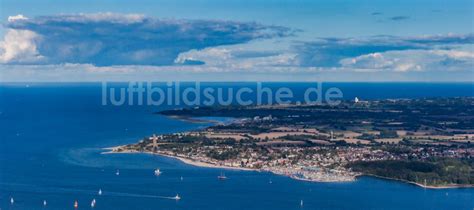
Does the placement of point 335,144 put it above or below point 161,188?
above

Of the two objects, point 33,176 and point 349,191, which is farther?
point 33,176

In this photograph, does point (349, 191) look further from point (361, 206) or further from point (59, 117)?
point (59, 117)

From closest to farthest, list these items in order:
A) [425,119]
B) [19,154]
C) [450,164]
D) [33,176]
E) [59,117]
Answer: [33,176] < [450,164] < [19,154] < [425,119] < [59,117]

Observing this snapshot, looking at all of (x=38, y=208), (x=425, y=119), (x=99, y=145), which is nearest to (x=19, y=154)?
(x=99, y=145)

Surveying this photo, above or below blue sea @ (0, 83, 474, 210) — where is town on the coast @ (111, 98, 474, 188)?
above

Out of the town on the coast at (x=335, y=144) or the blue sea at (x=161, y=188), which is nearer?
the blue sea at (x=161, y=188)

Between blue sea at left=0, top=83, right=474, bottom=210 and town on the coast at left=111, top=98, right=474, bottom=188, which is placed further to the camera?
town on the coast at left=111, top=98, right=474, bottom=188

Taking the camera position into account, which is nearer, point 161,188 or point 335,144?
point 161,188

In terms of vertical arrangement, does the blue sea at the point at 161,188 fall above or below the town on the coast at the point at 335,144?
below
